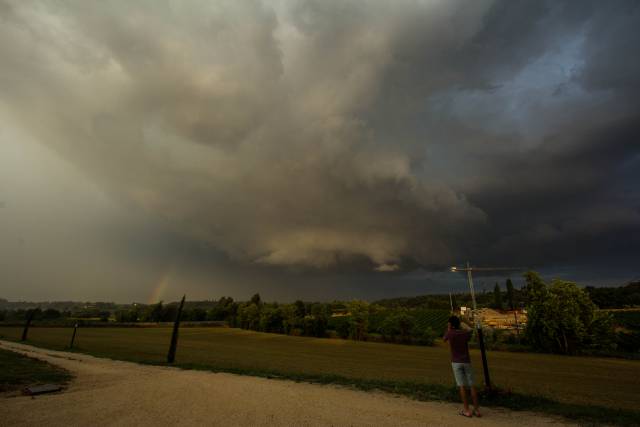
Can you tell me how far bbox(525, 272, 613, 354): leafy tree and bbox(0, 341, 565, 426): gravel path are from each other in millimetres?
55110

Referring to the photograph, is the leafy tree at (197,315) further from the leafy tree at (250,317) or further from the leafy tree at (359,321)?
the leafy tree at (359,321)

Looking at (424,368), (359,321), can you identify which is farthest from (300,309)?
(424,368)

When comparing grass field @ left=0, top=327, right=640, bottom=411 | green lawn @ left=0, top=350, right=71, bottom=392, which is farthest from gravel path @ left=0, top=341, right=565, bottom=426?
grass field @ left=0, top=327, right=640, bottom=411

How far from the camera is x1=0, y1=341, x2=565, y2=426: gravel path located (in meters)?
8.81

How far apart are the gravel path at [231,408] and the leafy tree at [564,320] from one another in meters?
55.1

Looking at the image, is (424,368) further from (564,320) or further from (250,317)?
(250,317)

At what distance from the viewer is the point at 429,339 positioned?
73.2 metres

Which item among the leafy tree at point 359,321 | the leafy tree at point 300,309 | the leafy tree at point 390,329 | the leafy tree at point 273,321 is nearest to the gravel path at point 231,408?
the leafy tree at point 390,329

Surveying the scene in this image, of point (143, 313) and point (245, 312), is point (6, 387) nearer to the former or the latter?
point (245, 312)

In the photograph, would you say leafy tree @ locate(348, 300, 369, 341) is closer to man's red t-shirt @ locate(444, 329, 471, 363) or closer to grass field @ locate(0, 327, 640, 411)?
grass field @ locate(0, 327, 640, 411)

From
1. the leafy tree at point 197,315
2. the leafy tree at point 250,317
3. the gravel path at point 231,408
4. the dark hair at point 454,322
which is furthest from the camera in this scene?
the leafy tree at point 197,315

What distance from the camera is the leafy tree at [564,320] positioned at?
173ft

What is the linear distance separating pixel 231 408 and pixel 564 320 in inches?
2383

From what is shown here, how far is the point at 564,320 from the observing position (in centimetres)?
5334
